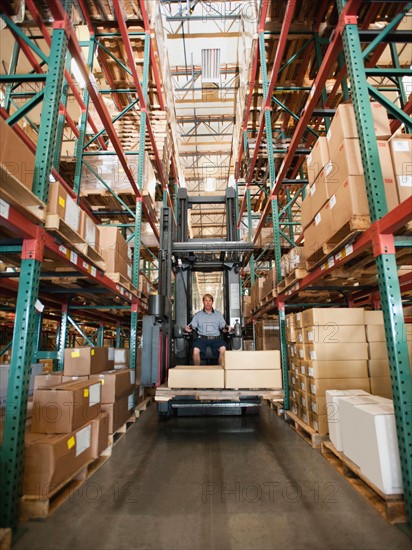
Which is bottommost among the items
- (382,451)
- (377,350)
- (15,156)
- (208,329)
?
(382,451)

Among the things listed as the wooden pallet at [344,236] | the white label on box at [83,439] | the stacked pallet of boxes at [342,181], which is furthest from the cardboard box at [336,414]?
the white label on box at [83,439]

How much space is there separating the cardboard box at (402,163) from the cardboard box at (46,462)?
10.8ft

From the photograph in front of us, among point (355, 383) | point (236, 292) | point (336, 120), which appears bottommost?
point (355, 383)

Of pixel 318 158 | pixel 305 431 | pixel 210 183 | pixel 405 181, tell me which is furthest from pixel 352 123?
pixel 210 183

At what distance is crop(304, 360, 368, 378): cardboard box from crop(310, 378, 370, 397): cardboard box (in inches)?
1.8

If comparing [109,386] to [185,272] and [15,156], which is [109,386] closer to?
[185,272]

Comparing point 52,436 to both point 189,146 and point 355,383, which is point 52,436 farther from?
point 189,146

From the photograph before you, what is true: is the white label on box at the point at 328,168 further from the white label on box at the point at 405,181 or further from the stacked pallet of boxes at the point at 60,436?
the stacked pallet of boxes at the point at 60,436

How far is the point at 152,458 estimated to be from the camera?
306 cm

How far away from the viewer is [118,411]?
150 inches

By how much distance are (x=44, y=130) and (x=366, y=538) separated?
12.0 ft

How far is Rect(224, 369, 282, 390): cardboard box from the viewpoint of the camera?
3322 millimetres

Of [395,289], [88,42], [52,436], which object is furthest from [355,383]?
[88,42]

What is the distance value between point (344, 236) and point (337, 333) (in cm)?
136
